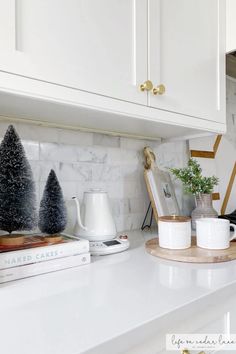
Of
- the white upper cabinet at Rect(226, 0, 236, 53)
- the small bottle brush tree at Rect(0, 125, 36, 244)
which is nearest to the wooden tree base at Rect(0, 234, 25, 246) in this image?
the small bottle brush tree at Rect(0, 125, 36, 244)

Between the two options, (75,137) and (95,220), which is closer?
(95,220)

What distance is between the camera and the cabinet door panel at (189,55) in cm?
97

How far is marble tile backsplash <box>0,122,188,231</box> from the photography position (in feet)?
3.49

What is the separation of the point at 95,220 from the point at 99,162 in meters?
0.33

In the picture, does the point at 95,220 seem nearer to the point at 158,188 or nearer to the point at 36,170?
the point at 36,170

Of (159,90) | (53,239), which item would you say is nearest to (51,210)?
(53,239)

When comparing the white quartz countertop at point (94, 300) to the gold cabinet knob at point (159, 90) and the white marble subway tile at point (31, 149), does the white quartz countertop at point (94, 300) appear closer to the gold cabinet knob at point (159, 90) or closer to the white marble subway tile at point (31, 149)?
the white marble subway tile at point (31, 149)

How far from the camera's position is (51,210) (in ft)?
2.84

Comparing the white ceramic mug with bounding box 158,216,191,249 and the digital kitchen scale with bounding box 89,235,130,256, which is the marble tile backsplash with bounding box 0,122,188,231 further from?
the white ceramic mug with bounding box 158,216,191,249

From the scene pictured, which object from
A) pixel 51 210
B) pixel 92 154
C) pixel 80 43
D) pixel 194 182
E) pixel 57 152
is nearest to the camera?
pixel 80 43

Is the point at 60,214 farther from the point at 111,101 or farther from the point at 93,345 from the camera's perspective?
the point at 93,345

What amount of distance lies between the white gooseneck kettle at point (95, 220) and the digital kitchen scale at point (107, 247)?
2 cm

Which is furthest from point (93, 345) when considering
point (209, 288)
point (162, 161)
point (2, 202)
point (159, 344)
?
point (162, 161)

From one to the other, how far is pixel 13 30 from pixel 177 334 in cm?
77
